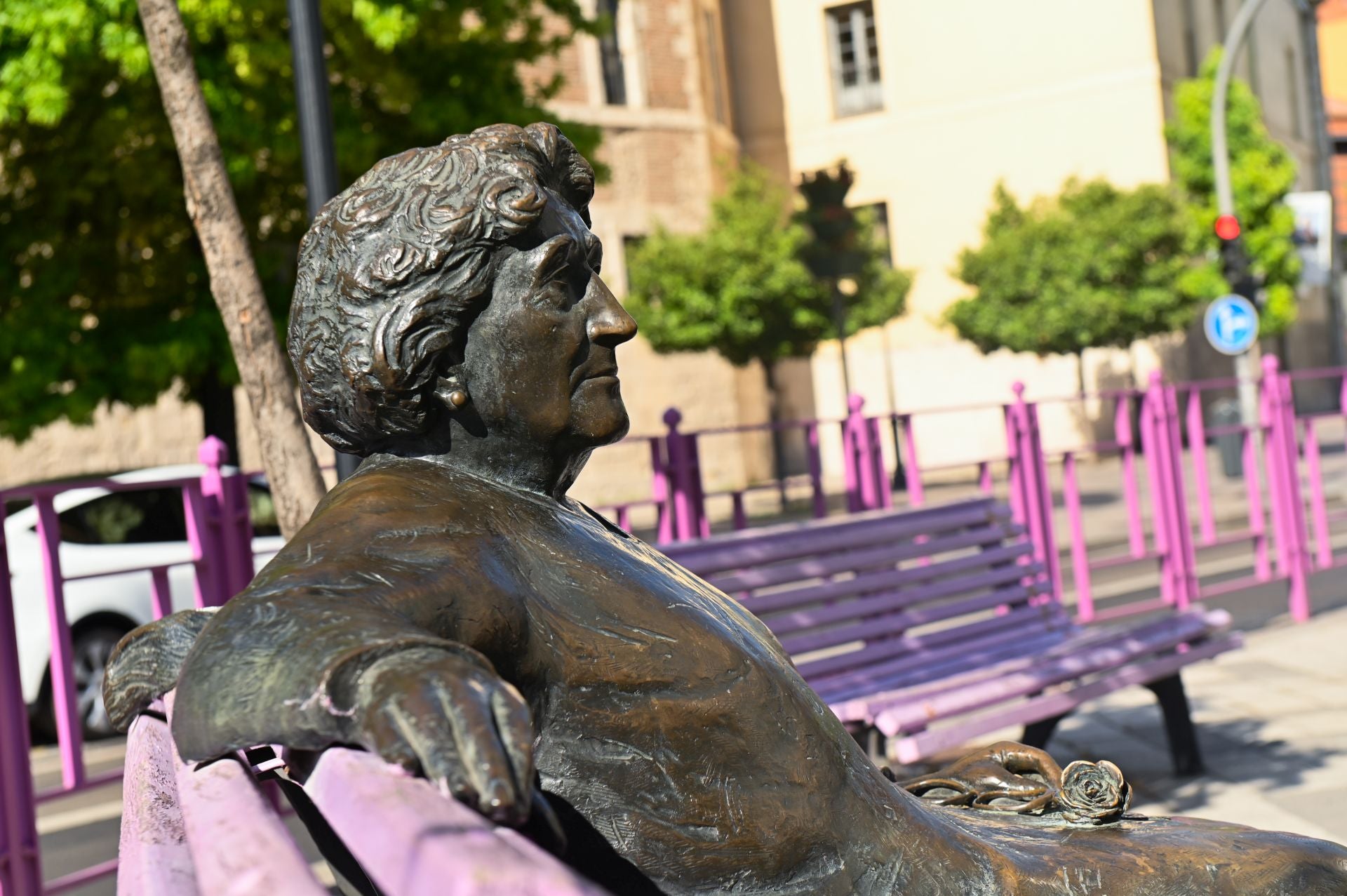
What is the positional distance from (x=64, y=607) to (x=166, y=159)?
8815 mm

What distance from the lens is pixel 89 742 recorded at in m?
9.10

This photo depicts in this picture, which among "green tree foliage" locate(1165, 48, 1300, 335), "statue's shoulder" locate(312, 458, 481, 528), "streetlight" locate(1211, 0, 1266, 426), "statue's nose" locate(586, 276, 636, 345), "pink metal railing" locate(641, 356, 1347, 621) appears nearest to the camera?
"statue's shoulder" locate(312, 458, 481, 528)

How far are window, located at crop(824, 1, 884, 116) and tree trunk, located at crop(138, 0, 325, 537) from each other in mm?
29755

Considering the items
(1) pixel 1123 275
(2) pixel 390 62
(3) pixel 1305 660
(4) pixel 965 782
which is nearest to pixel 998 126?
(1) pixel 1123 275

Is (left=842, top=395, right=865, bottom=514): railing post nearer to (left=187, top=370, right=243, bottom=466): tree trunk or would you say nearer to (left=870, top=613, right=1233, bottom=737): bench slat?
(left=870, top=613, right=1233, bottom=737): bench slat

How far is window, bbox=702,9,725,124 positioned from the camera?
2955 cm

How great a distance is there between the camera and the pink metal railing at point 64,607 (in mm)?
4602

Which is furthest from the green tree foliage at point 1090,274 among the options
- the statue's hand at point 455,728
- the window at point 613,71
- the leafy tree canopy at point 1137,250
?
the statue's hand at point 455,728

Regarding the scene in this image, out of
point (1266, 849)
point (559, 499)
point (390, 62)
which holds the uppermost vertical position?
point (390, 62)

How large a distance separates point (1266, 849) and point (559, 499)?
85 centimetres

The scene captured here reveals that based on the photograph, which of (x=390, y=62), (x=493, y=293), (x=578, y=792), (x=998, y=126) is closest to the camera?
(x=578, y=792)

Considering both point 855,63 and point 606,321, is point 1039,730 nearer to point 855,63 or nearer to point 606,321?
point 606,321

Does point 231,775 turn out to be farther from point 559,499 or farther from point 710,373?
point 710,373

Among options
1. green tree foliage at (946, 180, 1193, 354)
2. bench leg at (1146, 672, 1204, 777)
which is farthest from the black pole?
green tree foliage at (946, 180, 1193, 354)
